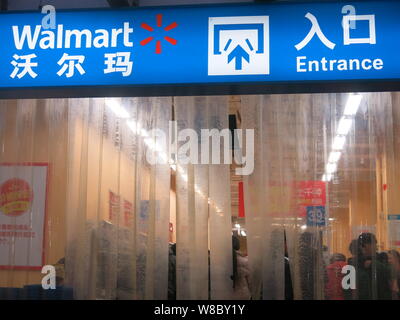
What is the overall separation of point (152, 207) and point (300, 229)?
1.04 metres

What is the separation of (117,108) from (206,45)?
824mm

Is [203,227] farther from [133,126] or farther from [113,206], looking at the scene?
[133,126]

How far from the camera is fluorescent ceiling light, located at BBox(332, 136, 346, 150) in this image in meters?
3.93

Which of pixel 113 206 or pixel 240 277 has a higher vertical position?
pixel 113 206

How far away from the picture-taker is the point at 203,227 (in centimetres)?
391

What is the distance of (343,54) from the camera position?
373 cm

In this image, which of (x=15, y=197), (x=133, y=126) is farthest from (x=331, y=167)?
(x=15, y=197)

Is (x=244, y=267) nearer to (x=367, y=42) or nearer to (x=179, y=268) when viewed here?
(x=179, y=268)

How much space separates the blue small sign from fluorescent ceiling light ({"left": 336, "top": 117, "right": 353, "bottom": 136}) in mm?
558

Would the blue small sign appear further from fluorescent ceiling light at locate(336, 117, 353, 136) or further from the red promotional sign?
the red promotional sign

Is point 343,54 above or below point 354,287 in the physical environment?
above
